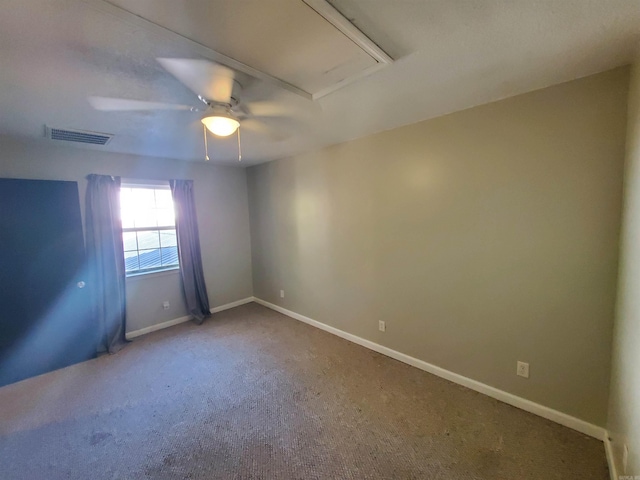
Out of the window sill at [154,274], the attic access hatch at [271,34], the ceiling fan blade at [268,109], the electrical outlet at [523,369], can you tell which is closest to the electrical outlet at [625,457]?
the electrical outlet at [523,369]

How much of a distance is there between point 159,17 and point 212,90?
521mm

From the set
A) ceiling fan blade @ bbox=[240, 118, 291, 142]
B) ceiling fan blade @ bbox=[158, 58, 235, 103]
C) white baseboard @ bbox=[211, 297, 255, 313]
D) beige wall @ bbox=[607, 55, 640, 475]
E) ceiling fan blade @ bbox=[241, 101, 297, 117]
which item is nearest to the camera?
beige wall @ bbox=[607, 55, 640, 475]

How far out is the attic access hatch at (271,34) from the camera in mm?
1021

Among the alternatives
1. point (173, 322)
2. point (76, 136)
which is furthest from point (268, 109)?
point (173, 322)

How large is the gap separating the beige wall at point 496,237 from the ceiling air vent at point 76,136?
7.32 ft

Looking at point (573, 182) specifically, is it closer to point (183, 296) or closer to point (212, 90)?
point (212, 90)

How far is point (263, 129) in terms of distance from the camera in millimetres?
2506

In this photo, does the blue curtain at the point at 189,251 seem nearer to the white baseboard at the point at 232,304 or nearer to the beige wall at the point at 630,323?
the white baseboard at the point at 232,304

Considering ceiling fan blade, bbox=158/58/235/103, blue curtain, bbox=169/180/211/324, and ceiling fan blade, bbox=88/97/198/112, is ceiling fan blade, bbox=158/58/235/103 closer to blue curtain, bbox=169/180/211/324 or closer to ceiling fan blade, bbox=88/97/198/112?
ceiling fan blade, bbox=88/97/198/112

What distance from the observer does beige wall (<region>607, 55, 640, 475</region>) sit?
1249mm

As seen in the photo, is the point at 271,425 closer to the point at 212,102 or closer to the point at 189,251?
the point at 212,102

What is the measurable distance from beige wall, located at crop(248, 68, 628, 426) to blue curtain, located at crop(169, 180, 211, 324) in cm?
202

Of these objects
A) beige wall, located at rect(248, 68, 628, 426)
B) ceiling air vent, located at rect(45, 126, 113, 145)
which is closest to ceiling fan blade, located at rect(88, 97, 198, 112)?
ceiling air vent, located at rect(45, 126, 113, 145)

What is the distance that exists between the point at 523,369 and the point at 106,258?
434cm
